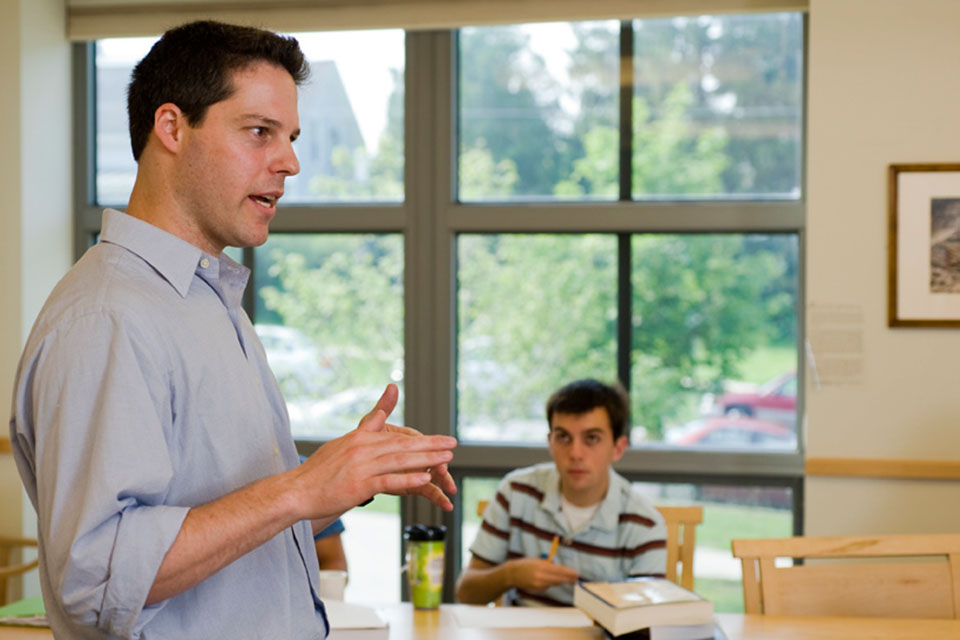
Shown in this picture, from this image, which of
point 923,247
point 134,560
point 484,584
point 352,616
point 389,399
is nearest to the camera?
point 134,560

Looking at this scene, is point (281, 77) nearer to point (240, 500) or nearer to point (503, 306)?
point (240, 500)

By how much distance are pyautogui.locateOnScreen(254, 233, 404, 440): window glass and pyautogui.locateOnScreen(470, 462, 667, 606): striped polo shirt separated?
3.48 feet

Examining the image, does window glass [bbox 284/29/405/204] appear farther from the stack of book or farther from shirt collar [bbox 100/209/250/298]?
shirt collar [bbox 100/209/250/298]

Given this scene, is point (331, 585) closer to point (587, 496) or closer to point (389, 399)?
point (587, 496)

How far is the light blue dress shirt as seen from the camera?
3.18 feet

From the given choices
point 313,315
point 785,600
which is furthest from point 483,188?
point 785,600

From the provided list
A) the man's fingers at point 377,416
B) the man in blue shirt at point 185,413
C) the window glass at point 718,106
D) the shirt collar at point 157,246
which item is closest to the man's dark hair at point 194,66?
the man in blue shirt at point 185,413

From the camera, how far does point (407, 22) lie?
3432 mm

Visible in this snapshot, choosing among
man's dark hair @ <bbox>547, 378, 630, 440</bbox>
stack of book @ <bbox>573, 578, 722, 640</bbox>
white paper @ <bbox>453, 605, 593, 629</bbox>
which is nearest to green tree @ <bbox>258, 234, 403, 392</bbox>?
man's dark hair @ <bbox>547, 378, 630, 440</bbox>

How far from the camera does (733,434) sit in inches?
134

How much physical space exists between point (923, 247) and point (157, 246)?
256 cm

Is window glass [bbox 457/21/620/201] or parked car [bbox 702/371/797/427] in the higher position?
window glass [bbox 457/21/620/201]

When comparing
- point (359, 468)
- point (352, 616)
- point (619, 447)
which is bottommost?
point (352, 616)

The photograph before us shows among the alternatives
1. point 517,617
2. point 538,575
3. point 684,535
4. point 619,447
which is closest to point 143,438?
point 517,617
